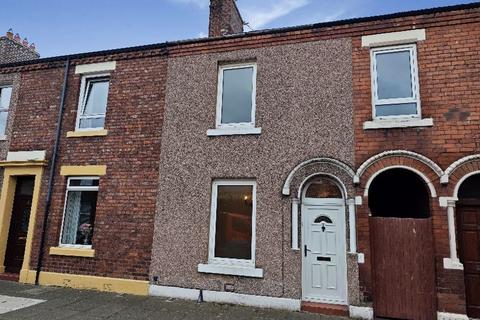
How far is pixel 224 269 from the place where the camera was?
721 centimetres

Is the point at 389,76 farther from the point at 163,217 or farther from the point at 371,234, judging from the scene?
the point at 163,217

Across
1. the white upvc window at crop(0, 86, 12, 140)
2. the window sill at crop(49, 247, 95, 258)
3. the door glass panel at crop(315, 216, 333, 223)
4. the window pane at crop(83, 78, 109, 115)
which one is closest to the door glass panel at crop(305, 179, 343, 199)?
the door glass panel at crop(315, 216, 333, 223)

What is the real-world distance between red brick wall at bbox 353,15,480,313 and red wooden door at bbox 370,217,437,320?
0.19 metres

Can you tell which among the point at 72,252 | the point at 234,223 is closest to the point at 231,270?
the point at 234,223

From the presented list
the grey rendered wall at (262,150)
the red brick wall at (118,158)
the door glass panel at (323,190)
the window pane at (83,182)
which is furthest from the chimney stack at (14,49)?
the door glass panel at (323,190)

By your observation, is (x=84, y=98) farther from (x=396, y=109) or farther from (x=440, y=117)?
(x=440, y=117)

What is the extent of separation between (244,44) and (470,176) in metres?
5.54

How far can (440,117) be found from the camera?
6715 mm

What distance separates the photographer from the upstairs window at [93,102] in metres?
9.18

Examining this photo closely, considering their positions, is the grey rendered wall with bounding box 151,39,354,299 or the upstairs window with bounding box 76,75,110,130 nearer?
the grey rendered wall with bounding box 151,39,354,299

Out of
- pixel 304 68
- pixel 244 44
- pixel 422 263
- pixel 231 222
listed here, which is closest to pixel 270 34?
pixel 244 44

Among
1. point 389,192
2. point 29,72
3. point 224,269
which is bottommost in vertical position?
point 224,269

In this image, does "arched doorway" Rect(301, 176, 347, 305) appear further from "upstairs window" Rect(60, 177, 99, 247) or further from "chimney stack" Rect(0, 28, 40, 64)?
"chimney stack" Rect(0, 28, 40, 64)

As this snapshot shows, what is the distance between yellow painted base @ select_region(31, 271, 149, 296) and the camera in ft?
25.3
